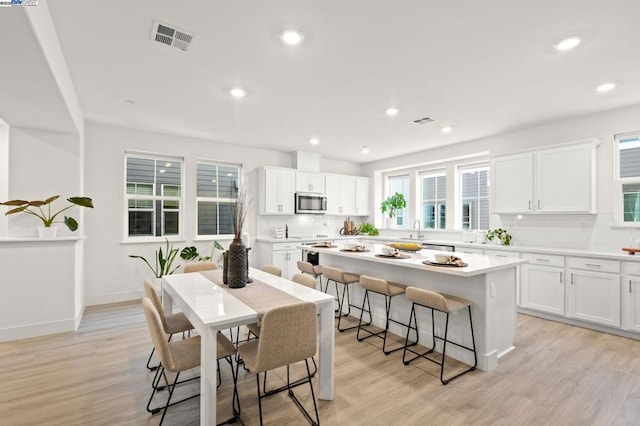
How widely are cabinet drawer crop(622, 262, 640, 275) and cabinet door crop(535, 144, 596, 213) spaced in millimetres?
817

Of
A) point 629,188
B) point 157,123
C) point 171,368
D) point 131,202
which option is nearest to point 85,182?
point 131,202

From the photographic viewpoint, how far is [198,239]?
18.1 feet

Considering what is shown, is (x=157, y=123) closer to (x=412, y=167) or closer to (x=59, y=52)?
(x=59, y=52)

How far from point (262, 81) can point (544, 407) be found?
3690 millimetres

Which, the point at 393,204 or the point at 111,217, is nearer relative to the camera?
the point at 111,217

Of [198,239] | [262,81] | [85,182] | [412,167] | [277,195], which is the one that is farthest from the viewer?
[412,167]

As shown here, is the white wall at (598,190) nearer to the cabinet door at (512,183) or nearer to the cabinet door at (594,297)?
the cabinet door at (512,183)

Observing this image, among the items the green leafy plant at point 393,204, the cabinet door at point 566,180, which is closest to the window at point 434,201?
the green leafy plant at point 393,204

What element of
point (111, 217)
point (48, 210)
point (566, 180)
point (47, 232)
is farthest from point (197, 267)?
point (566, 180)

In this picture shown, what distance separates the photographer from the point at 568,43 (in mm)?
2469

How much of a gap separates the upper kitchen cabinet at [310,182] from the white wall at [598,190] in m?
3.13

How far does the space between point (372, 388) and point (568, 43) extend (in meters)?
3.17

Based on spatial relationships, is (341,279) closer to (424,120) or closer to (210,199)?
(424,120)

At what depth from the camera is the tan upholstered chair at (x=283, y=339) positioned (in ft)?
5.88
